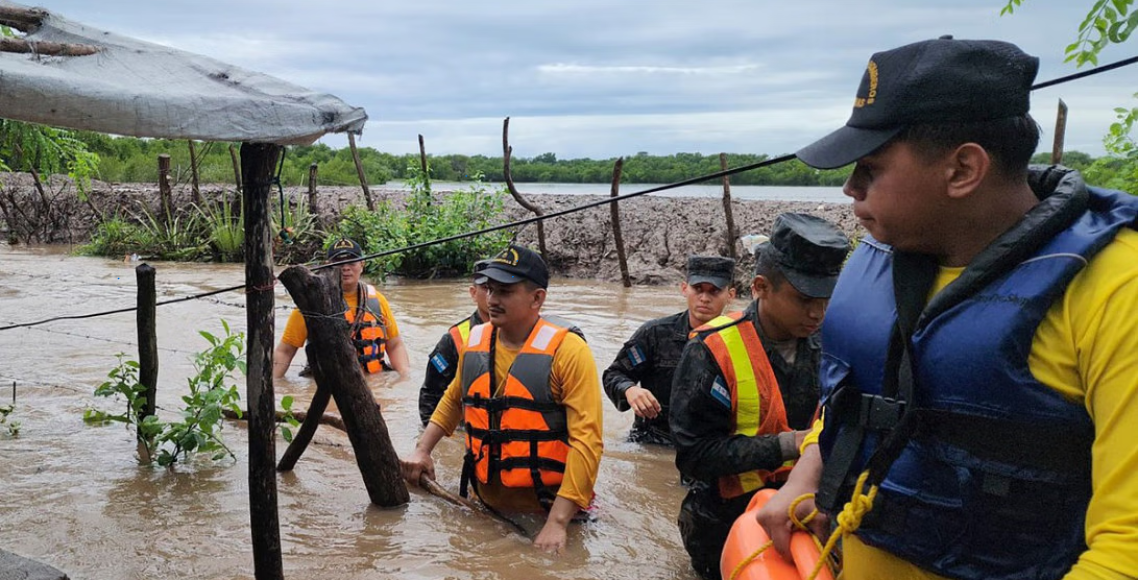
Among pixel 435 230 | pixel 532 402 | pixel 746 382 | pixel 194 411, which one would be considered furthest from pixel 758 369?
pixel 435 230

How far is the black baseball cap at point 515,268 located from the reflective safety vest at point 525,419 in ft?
0.80

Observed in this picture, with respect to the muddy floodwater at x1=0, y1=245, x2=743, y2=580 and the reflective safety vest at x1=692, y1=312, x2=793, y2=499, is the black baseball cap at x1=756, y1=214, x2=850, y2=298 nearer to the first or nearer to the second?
the reflective safety vest at x1=692, y1=312, x2=793, y2=499

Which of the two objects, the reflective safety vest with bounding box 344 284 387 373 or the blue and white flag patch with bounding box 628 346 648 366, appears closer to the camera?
the blue and white flag patch with bounding box 628 346 648 366

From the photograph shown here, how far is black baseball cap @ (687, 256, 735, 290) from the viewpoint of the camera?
18.5 ft

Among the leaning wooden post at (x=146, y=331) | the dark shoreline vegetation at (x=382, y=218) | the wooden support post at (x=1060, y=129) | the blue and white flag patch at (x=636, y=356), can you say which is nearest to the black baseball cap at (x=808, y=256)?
the blue and white flag patch at (x=636, y=356)

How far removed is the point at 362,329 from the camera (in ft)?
26.5

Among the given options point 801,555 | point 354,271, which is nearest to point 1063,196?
point 801,555

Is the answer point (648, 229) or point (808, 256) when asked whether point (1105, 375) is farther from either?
point (648, 229)

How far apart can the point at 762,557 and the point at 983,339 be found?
3.03 ft

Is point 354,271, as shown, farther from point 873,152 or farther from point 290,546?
point 873,152

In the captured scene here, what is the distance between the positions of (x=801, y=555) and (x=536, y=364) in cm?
240

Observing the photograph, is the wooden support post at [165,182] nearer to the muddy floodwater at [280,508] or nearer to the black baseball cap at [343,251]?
the muddy floodwater at [280,508]

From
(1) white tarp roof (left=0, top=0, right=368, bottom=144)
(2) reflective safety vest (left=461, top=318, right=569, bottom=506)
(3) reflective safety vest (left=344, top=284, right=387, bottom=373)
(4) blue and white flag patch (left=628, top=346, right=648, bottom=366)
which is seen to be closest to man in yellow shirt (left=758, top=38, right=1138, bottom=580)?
(1) white tarp roof (left=0, top=0, right=368, bottom=144)

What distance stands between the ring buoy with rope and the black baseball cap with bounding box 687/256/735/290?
3113 millimetres
